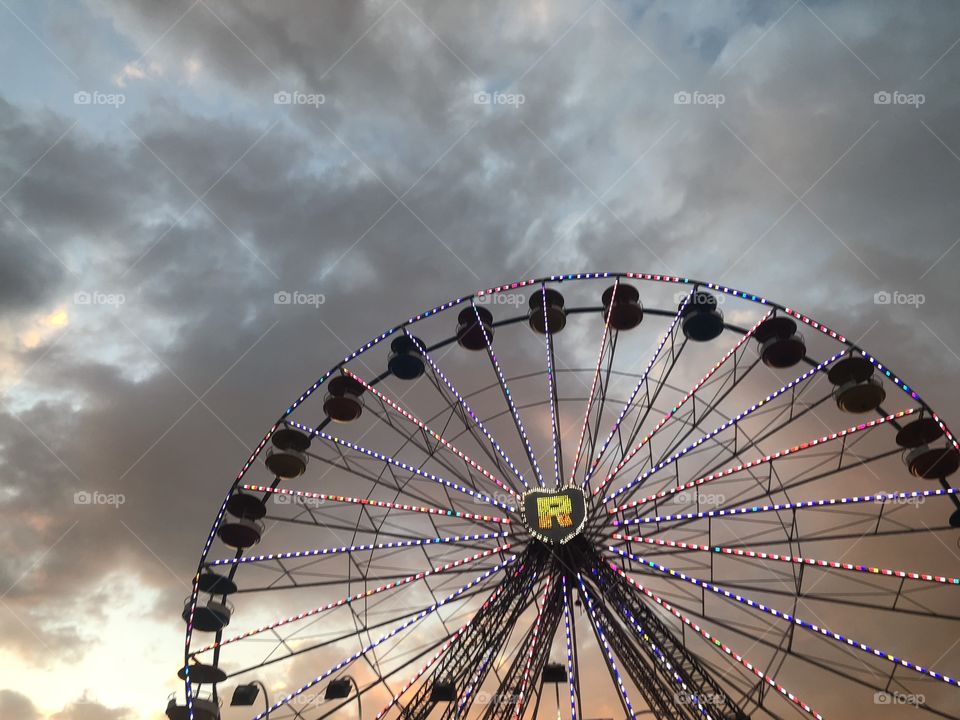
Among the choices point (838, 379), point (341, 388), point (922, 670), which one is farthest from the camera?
point (341, 388)

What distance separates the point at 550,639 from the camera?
1534cm

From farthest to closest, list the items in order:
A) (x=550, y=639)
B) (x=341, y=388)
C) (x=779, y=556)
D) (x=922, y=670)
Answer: (x=341, y=388), (x=550, y=639), (x=779, y=556), (x=922, y=670)

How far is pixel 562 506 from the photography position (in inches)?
611

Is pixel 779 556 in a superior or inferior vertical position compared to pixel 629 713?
superior

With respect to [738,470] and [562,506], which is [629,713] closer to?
[562,506]

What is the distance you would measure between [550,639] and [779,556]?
5.23 m

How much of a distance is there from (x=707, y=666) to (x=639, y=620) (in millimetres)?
1730

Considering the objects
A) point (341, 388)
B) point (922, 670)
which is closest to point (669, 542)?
point (922, 670)

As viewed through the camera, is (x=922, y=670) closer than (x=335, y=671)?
Yes

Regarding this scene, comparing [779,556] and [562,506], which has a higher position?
[562,506]

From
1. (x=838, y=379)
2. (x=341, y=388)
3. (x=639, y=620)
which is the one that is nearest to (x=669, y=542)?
(x=639, y=620)

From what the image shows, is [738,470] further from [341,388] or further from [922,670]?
[341,388]

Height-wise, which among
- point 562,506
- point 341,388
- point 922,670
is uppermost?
point 341,388

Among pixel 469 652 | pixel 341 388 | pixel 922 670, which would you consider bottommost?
pixel 922 670
